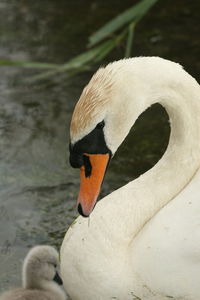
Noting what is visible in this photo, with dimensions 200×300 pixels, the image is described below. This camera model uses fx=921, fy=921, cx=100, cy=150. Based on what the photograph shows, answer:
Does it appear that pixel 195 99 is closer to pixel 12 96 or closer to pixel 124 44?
pixel 12 96

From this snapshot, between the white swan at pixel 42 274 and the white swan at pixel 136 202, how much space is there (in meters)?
0.37

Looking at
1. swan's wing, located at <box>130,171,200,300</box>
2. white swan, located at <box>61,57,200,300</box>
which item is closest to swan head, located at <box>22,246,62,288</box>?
white swan, located at <box>61,57,200,300</box>

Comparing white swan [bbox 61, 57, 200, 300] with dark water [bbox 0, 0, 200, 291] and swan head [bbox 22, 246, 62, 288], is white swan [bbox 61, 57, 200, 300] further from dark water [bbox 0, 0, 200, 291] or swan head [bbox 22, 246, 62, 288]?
dark water [bbox 0, 0, 200, 291]

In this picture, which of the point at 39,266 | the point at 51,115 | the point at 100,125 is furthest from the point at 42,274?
the point at 51,115

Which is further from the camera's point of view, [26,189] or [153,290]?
[26,189]

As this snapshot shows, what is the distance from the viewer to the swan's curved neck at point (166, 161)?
4574 millimetres

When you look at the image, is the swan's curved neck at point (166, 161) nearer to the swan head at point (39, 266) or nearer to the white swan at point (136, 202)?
the white swan at point (136, 202)

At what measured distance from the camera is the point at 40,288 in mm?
5250

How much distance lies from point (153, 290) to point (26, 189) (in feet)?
6.76

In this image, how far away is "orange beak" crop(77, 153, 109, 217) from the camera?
176 inches

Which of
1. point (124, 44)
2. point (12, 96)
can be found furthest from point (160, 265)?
point (124, 44)

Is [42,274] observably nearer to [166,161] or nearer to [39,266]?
[39,266]

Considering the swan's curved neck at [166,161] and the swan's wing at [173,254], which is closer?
the swan's wing at [173,254]

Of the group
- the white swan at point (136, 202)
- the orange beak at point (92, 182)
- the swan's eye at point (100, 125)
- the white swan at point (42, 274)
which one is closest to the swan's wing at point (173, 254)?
the white swan at point (136, 202)
